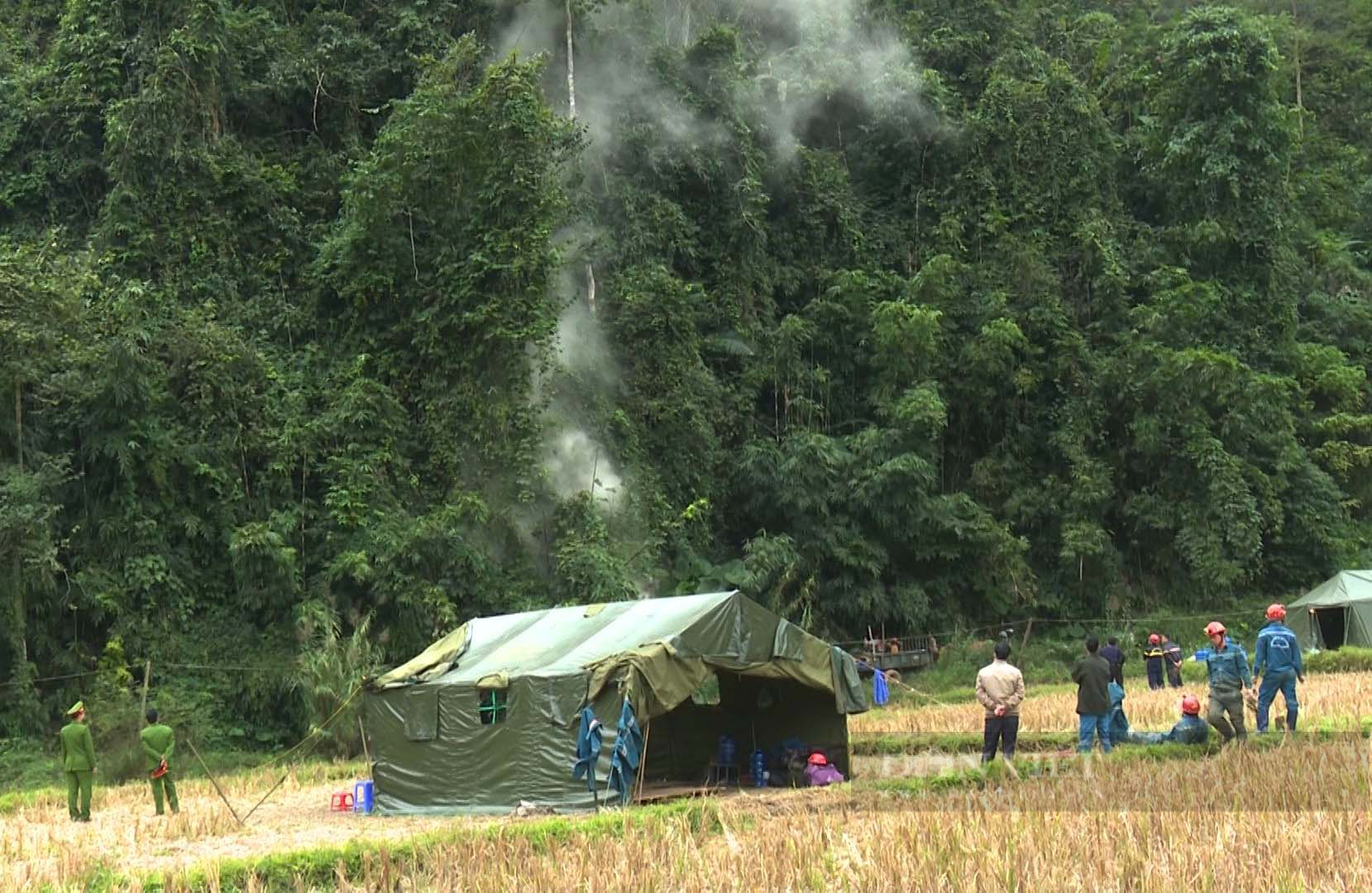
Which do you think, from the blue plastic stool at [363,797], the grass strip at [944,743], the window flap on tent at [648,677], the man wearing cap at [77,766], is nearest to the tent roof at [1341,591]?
the grass strip at [944,743]

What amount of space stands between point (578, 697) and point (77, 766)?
20.1 feet

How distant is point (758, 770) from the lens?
49.1ft

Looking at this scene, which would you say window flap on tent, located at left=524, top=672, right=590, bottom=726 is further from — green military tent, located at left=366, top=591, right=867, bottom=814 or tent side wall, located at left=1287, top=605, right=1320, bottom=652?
tent side wall, located at left=1287, top=605, right=1320, bottom=652

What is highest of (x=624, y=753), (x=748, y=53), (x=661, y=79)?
(x=748, y=53)

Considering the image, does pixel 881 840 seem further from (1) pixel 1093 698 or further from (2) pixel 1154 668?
(2) pixel 1154 668

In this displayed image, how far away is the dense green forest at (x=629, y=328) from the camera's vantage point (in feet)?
75.0

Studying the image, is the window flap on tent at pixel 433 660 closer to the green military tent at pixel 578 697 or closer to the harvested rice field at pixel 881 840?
the green military tent at pixel 578 697

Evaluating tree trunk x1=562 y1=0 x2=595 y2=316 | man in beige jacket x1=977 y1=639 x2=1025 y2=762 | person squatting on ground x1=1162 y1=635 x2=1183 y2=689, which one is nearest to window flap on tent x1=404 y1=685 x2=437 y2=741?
man in beige jacket x1=977 y1=639 x2=1025 y2=762

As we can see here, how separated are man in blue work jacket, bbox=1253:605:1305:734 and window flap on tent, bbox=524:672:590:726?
698 centimetres

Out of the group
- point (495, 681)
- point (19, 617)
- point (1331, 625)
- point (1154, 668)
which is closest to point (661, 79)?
point (1154, 668)

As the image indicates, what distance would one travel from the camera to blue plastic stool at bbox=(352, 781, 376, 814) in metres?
14.5

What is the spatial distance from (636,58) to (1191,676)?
2013cm

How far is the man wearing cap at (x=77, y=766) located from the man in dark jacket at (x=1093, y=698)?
11.2 metres

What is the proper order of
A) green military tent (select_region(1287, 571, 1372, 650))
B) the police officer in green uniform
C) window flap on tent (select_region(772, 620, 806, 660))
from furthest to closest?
green military tent (select_region(1287, 571, 1372, 650)), the police officer in green uniform, window flap on tent (select_region(772, 620, 806, 660))
